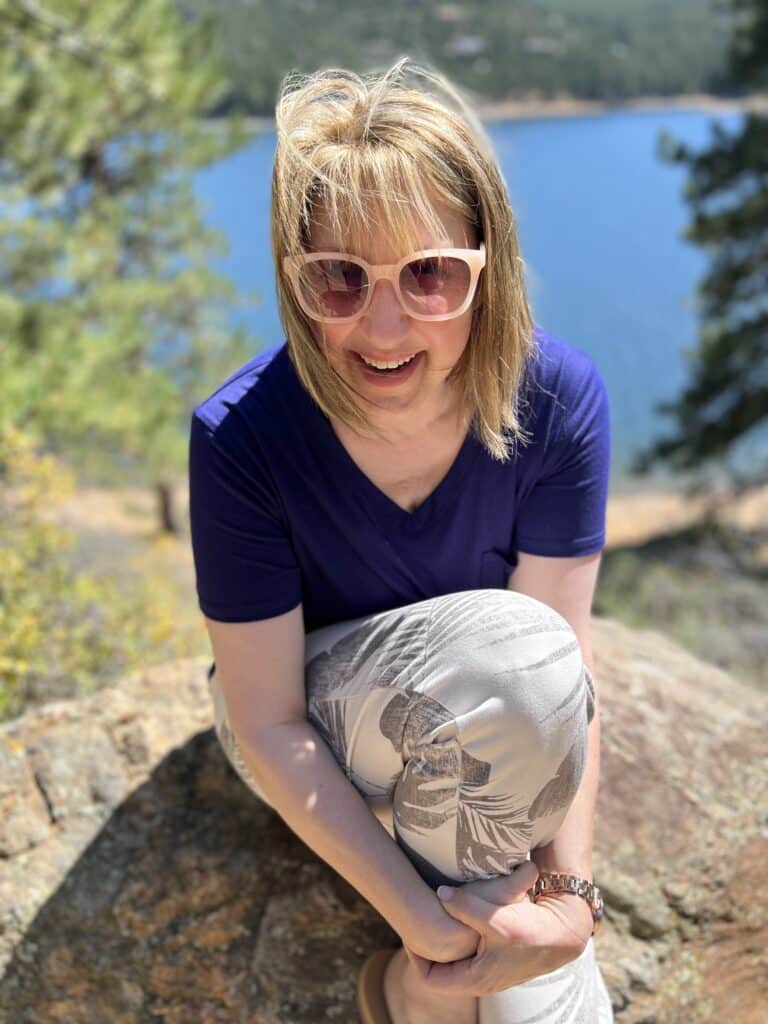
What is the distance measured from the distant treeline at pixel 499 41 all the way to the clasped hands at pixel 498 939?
7.80 m

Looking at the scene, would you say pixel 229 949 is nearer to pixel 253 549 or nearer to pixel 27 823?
pixel 27 823

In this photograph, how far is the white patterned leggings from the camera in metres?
1.23

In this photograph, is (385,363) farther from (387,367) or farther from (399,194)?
(399,194)

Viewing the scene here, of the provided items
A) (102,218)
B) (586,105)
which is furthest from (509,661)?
(586,105)

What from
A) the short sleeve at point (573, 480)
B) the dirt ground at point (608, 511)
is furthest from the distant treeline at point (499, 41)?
the short sleeve at point (573, 480)

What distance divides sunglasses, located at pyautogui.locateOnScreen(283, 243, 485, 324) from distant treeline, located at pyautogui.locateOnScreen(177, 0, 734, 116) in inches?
290

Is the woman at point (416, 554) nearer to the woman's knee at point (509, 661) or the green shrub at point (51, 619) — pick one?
the woman's knee at point (509, 661)

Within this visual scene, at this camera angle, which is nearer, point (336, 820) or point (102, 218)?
point (336, 820)

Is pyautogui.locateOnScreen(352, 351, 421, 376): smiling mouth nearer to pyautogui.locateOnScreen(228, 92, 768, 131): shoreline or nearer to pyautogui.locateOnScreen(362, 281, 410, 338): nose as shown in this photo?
pyautogui.locateOnScreen(362, 281, 410, 338): nose

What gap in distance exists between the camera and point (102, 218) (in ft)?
27.9

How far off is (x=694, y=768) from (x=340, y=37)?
18.8 metres

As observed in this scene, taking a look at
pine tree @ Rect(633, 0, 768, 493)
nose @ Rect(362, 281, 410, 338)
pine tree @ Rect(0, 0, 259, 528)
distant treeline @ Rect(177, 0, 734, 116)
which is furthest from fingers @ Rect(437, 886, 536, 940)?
distant treeline @ Rect(177, 0, 734, 116)

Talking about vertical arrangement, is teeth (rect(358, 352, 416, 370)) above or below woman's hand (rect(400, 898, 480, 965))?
above

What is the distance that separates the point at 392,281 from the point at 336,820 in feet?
2.31
